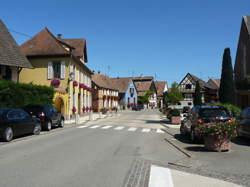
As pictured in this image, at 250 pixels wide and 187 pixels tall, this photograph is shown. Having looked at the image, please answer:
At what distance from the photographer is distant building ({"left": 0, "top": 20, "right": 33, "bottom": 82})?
2064 cm

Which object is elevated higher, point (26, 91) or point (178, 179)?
point (26, 91)

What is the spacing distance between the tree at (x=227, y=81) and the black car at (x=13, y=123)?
712 inches

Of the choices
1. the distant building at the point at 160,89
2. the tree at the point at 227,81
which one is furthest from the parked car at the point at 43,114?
the distant building at the point at 160,89

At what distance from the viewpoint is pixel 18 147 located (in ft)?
33.2

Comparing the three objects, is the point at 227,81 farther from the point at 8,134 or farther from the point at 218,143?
the point at 8,134

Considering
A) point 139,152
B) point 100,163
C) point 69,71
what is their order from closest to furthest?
point 100,163 < point 139,152 < point 69,71

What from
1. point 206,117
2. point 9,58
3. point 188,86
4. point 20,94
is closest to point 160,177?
point 206,117

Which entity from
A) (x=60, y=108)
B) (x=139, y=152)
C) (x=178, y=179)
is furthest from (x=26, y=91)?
(x=178, y=179)

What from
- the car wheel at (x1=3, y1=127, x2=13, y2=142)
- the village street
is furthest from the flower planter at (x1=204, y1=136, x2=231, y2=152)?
the car wheel at (x1=3, y1=127, x2=13, y2=142)

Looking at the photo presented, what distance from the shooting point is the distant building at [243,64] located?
32.1 m

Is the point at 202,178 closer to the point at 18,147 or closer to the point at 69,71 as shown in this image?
the point at 18,147

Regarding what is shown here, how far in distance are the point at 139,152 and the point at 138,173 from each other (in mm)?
2904

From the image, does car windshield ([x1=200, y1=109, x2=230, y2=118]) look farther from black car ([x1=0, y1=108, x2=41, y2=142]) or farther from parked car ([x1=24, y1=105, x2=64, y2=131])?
parked car ([x1=24, y1=105, x2=64, y2=131])

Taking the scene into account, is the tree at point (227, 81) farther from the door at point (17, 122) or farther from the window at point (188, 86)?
the window at point (188, 86)
